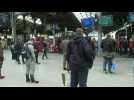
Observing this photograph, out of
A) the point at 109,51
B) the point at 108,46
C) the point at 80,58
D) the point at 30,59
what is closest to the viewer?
the point at 80,58

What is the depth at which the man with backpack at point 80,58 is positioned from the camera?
32.1 ft

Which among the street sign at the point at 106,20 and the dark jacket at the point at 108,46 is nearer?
the dark jacket at the point at 108,46

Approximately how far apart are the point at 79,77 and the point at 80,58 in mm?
390

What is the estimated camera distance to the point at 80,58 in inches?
388

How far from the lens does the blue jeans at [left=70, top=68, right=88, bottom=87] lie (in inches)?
387

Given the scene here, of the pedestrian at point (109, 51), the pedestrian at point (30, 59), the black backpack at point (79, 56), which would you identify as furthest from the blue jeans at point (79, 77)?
the pedestrian at point (109, 51)

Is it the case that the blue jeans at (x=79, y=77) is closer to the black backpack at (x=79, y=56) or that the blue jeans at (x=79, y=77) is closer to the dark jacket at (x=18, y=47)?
the black backpack at (x=79, y=56)

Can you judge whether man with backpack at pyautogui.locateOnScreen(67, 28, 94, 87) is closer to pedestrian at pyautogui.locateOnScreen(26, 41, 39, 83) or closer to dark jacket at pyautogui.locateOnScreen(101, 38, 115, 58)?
pedestrian at pyautogui.locateOnScreen(26, 41, 39, 83)

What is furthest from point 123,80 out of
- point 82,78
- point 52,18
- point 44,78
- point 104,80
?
point 52,18

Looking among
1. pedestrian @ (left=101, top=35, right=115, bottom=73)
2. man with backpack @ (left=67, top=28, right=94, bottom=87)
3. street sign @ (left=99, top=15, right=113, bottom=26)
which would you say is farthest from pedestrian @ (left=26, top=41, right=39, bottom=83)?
street sign @ (left=99, top=15, right=113, bottom=26)

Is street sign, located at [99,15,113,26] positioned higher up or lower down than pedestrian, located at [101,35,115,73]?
higher up

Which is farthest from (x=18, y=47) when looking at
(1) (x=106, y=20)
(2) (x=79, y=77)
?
(2) (x=79, y=77)

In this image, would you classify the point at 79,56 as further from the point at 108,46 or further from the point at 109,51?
the point at 109,51
